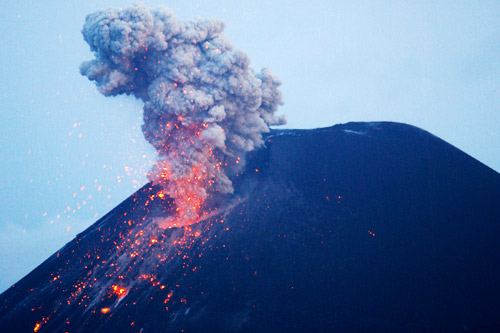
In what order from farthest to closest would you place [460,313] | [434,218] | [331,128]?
[331,128] → [434,218] → [460,313]

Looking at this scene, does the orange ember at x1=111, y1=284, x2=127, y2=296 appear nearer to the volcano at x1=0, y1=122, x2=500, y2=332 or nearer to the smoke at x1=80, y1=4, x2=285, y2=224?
the volcano at x1=0, y1=122, x2=500, y2=332

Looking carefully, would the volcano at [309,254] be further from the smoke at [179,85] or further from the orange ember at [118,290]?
the smoke at [179,85]

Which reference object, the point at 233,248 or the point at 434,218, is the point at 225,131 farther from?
the point at 434,218

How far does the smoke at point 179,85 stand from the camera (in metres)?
13.7

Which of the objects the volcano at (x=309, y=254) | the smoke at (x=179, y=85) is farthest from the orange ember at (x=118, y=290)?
the smoke at (x=179, y=85)

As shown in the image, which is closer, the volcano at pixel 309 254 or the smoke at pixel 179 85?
the volcano at pixel 309 254

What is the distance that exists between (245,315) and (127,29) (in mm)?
13439

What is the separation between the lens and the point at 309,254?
33.9 feet

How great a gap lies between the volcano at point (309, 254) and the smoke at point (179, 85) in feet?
7.89

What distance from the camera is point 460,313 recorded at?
6762mm

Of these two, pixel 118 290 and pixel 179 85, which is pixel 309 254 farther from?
pixel 179 85

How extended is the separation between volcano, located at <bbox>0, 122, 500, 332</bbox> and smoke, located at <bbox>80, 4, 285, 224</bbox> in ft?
7.89

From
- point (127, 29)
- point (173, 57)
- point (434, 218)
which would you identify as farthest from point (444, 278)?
point (127, 29)

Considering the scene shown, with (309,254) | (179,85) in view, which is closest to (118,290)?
(309,254)
